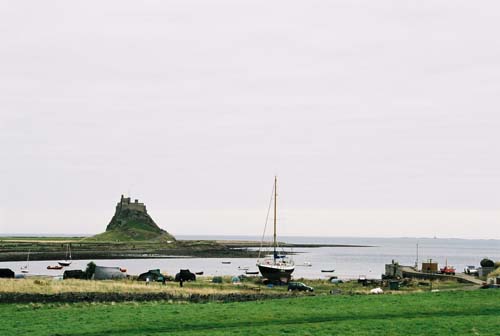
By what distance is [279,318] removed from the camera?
30.2 metres

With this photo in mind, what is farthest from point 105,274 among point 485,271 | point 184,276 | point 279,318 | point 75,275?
point 485,271

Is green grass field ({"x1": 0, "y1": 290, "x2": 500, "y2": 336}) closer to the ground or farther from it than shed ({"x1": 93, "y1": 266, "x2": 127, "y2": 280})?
farther from it

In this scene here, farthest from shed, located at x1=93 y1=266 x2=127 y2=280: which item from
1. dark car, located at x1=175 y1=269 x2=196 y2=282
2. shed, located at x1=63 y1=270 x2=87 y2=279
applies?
dark car, located at x1=175 y1=269 x2=196 y2=282

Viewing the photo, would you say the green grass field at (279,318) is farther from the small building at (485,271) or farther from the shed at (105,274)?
A: the small building at (485,271)

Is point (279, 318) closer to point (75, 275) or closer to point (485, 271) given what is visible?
point (75, 275)

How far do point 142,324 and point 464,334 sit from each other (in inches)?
508

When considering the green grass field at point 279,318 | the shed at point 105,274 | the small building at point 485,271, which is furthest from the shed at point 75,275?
the small building at point 485,271

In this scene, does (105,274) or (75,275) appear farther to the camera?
(75,275)

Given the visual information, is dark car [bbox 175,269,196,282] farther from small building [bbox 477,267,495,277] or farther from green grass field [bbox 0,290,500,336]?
small building [bbox 477,267,495,277]

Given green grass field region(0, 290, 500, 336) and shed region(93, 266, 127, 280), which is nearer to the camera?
green grass field region(0, 290, 500, 336)

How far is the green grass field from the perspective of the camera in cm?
2703

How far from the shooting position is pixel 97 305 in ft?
123

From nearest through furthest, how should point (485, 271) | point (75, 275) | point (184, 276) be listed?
1. point (75, 275)
2. point (184, 276)
3. point (485, 271)

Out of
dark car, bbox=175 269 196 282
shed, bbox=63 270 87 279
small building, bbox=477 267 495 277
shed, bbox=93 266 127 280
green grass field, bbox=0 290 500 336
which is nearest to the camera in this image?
green grass field, bbox=0 290 500 336
